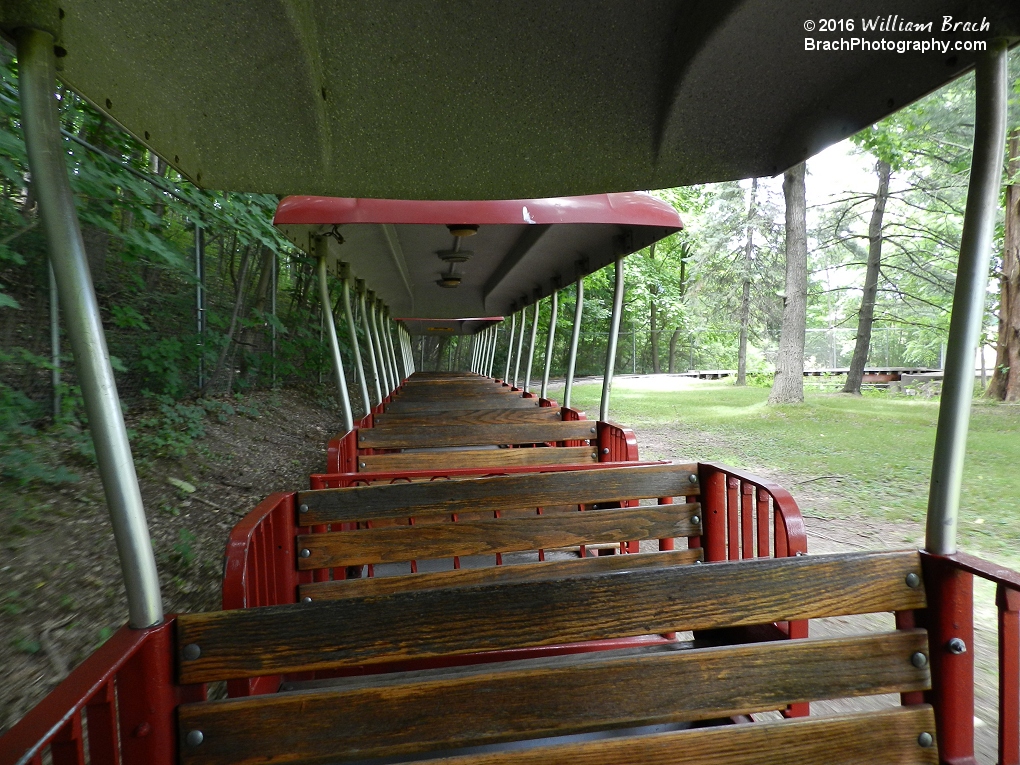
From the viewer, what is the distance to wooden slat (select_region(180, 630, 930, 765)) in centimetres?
135

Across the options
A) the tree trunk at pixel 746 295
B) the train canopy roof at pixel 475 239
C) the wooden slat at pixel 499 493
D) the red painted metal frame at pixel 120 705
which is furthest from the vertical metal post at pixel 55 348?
the tree trunk at pixel 746 295

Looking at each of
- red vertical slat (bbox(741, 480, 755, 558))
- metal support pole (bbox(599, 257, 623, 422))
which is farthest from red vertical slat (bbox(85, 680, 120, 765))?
metal support pole (bbox(599, 257, 623, 422))

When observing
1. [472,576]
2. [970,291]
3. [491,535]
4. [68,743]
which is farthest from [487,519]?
[970,291]

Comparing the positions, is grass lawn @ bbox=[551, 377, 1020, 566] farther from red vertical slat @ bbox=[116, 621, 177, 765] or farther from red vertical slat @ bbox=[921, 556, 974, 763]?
red vertical slat @ bbox=[116, 621, 177, 765]

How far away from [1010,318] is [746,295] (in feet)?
49.9

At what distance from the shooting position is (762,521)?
246cm

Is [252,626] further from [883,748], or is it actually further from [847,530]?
[847,530]

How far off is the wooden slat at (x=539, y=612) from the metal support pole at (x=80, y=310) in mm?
174

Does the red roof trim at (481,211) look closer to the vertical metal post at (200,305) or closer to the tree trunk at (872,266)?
the vertical metal post at (200,305)

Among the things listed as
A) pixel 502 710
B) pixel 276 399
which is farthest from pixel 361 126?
pixel 276 399

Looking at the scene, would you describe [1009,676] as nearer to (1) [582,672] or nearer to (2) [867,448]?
(1) [582,672]

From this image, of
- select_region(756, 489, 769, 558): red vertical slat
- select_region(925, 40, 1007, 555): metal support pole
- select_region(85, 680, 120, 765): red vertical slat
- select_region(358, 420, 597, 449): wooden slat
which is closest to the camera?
select_region(85, 680, 120, 765): red vertical slat

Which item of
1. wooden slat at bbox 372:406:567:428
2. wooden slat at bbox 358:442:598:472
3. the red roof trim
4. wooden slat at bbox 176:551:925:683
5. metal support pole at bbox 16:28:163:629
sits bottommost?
wooden slat at bbox 358:442:598:472

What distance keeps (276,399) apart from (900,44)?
11432 millimetres
